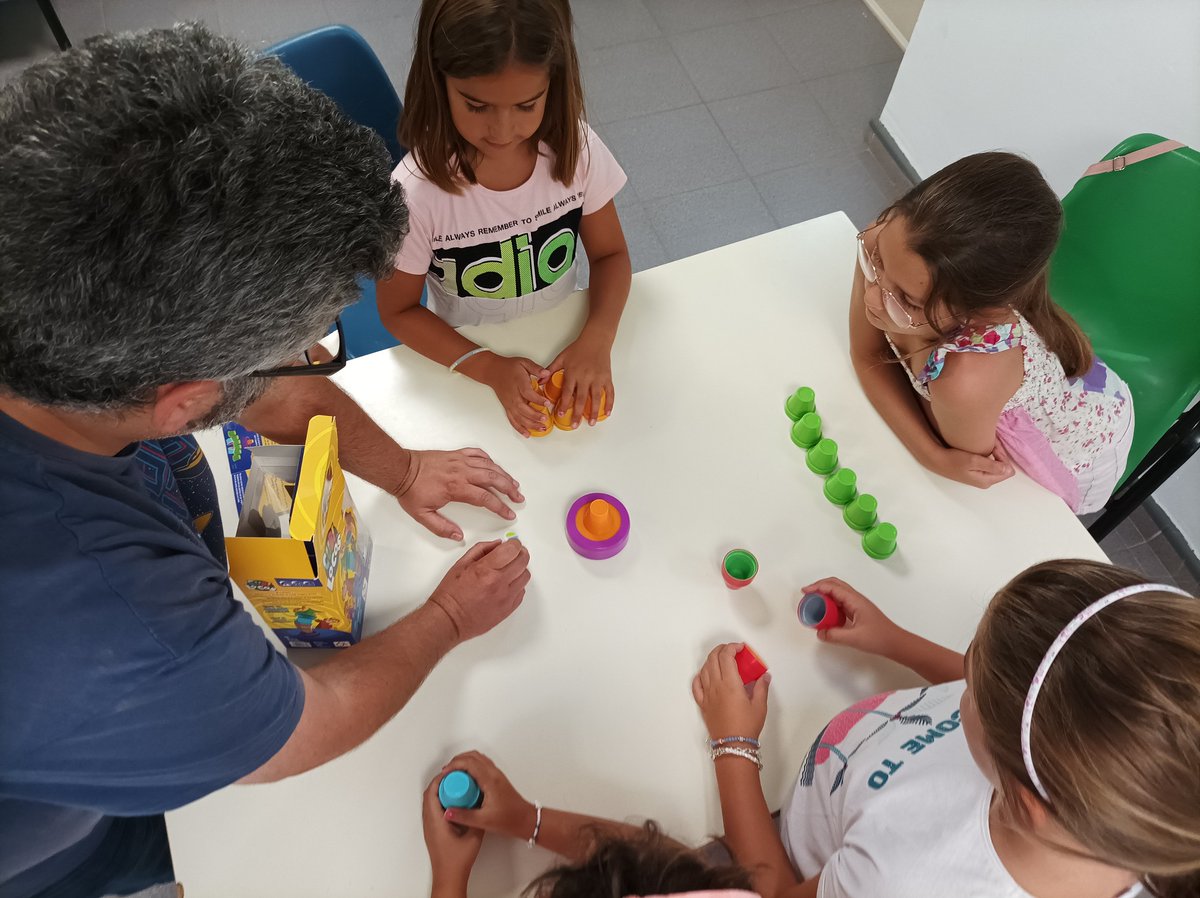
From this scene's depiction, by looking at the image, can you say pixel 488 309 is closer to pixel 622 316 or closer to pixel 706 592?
pixel 622 316

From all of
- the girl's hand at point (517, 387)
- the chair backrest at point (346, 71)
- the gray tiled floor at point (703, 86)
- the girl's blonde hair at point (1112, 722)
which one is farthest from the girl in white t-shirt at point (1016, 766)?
the gray tiled floor at point (703, 86)

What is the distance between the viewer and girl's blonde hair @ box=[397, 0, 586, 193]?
3.67ft

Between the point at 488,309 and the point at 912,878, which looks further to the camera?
the point at 488,309

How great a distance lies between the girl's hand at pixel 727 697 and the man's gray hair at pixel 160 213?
0.67 m

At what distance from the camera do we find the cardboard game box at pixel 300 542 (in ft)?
2.93

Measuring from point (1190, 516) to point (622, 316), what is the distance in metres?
1.63

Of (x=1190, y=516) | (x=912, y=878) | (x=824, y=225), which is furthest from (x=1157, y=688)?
(x=1190, y=516)

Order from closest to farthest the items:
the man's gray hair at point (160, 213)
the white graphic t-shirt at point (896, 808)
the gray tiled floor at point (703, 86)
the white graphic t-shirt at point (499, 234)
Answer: the man's gray hair at point (160, 213), the white graphic t-shirt at point (896, 808), the white graphic t-shirt at point (499, 234), the gray tiled floor at point (703, 86)

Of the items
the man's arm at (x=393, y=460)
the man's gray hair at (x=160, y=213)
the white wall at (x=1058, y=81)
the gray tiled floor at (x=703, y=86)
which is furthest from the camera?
the gray tiled floor at (x=703, y=86)

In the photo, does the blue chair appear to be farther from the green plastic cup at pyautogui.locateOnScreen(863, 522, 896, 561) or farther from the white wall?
the white wall

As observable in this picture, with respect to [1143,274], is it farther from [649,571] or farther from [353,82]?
[353,82]

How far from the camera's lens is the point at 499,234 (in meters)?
1.43

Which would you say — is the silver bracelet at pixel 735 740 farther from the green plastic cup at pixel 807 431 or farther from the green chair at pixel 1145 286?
the green chair at pixel 1145 286

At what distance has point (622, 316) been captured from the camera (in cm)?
141
